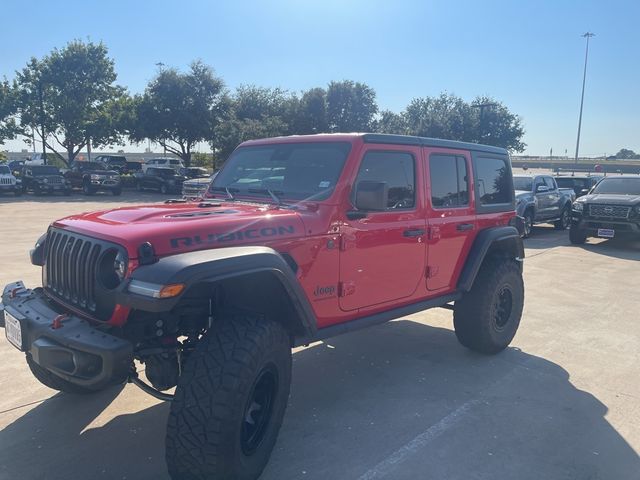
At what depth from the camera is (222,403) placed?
261 cm

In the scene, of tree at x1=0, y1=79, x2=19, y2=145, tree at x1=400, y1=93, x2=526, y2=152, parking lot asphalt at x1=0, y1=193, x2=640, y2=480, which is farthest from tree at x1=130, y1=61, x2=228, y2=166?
parking lot asphalt at x1=0, y1=193, x2=640, y2=480

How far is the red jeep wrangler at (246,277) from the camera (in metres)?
2.63

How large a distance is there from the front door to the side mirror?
6.7 inches

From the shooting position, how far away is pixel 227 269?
271cm

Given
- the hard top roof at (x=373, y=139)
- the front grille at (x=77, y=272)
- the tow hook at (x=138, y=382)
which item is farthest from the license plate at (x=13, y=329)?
the hard top roof at (x=373, y=139)

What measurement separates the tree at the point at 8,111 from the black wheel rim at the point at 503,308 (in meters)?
36.7

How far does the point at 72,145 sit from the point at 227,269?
37.3 meters

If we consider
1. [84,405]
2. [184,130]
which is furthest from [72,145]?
[84,405]

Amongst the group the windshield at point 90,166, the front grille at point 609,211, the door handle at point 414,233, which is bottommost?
the front grille at point 609,211

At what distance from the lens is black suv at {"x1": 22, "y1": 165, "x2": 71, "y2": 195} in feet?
83.5

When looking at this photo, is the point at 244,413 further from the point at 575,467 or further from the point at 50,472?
the point at 575,467

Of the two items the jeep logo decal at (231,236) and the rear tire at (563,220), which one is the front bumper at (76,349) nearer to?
the jeep logo decal at (231,236)

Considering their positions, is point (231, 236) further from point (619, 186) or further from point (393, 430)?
point (619, 186)

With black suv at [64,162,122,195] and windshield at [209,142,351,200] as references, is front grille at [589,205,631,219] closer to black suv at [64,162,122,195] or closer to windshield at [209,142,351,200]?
windshield at [209,142,351,200]
